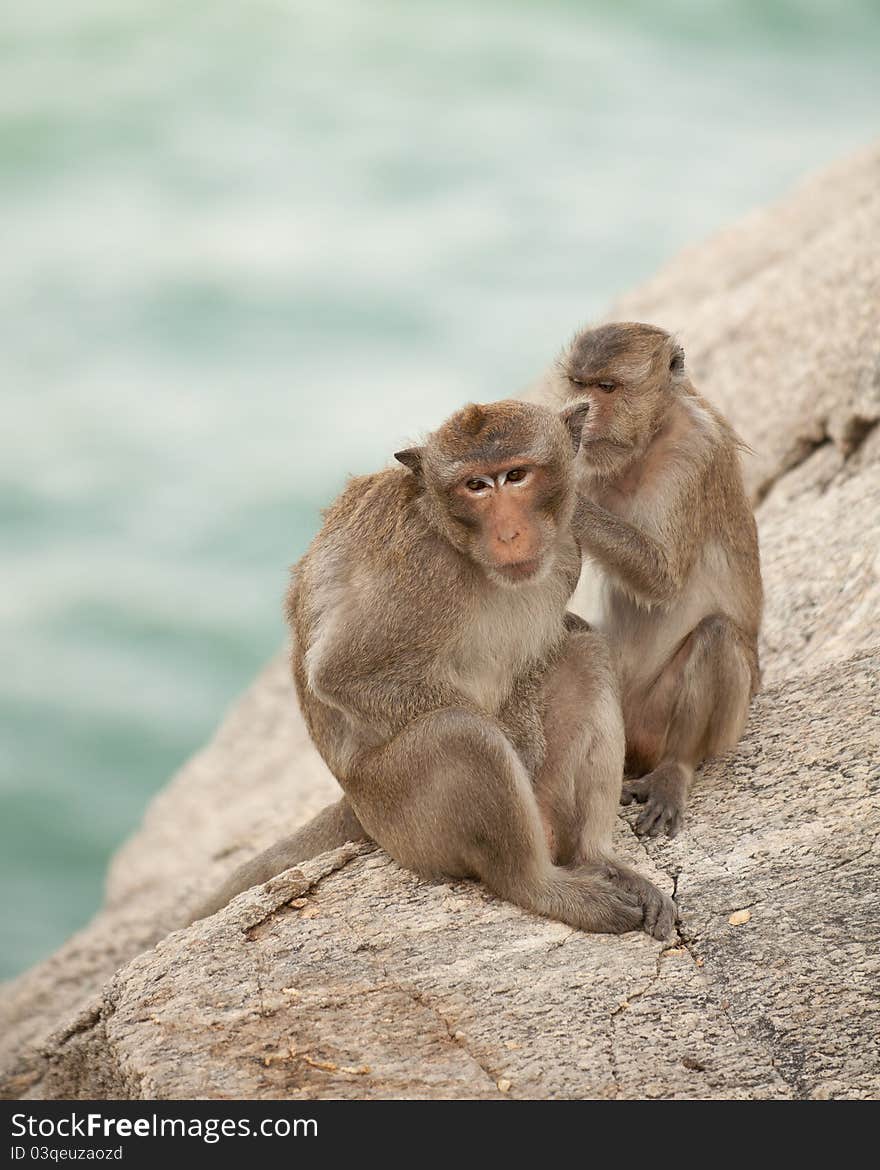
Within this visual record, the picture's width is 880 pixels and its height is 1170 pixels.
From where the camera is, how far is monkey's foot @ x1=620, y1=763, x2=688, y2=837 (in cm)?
511

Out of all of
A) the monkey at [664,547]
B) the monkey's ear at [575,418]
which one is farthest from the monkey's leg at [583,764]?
the monkey's ear at [575,418]

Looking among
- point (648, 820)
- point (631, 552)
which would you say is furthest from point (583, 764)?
point (631, 552)

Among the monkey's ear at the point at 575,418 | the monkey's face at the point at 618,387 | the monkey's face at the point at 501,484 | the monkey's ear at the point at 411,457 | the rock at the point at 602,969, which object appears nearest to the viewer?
the rock at the point at 602,969

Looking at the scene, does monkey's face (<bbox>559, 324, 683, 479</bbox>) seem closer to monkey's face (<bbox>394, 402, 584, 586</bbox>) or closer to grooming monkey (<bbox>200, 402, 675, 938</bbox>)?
grooming monkey (<bbox>200, 402, 675, 938</bbox>)

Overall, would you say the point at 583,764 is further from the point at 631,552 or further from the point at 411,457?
the point at 411,457

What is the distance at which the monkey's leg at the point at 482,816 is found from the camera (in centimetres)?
455

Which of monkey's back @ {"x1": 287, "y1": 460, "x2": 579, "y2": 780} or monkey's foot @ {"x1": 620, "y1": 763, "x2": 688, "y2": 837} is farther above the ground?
monkey's back @ {"x1": 287, "y1": 460, "x2": 579, "y2": 780}

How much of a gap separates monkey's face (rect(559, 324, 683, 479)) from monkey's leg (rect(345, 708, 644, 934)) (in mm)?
1305

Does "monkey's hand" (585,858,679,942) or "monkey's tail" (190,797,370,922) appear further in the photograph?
"monkey's tail" (190,797,370,922)

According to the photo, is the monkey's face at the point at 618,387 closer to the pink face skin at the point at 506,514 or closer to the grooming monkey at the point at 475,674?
the grooming monkey at the point at 475,674

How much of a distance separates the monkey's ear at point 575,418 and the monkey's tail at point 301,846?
1.56 meters

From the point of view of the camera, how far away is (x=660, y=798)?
5.21 metres

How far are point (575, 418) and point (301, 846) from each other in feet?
6.13

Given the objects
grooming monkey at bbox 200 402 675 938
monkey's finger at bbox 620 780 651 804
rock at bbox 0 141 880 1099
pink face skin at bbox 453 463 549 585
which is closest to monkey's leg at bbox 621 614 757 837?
monkey's finger at bbox 620 780 651 804
